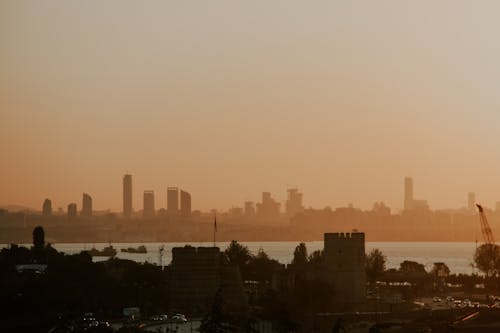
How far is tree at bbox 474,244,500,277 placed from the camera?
104m

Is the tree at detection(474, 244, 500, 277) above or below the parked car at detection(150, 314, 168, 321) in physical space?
above

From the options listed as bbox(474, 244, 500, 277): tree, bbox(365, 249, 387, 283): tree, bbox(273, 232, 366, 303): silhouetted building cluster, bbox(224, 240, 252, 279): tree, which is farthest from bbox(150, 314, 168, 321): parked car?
bbox(474, 244, 500, 277): tree

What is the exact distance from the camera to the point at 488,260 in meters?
104

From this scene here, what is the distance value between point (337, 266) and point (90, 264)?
50.1ft

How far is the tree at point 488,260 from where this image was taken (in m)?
104

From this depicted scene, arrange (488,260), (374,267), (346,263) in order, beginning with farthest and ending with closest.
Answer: (488,260) < (374,267) < (346,263)

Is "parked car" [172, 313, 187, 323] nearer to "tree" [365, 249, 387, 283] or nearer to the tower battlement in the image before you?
the tower battlement

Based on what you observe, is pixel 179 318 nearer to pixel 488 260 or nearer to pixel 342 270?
pixel 342 270

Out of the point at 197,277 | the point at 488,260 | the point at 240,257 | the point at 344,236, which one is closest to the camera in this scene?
the point at 197,277

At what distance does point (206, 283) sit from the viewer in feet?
233

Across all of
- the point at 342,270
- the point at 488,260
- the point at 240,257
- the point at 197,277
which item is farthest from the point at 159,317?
the point at 488,260

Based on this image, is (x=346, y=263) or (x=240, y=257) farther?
(x=240, y=257)

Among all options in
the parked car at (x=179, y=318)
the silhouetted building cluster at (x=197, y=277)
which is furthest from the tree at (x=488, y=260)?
the parked car at (x=179, y=318)

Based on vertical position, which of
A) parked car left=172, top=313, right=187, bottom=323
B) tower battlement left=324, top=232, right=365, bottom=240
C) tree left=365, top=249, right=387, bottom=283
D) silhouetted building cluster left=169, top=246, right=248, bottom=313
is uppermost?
tower battlement left=324, top=232, right=365, bottom=240
